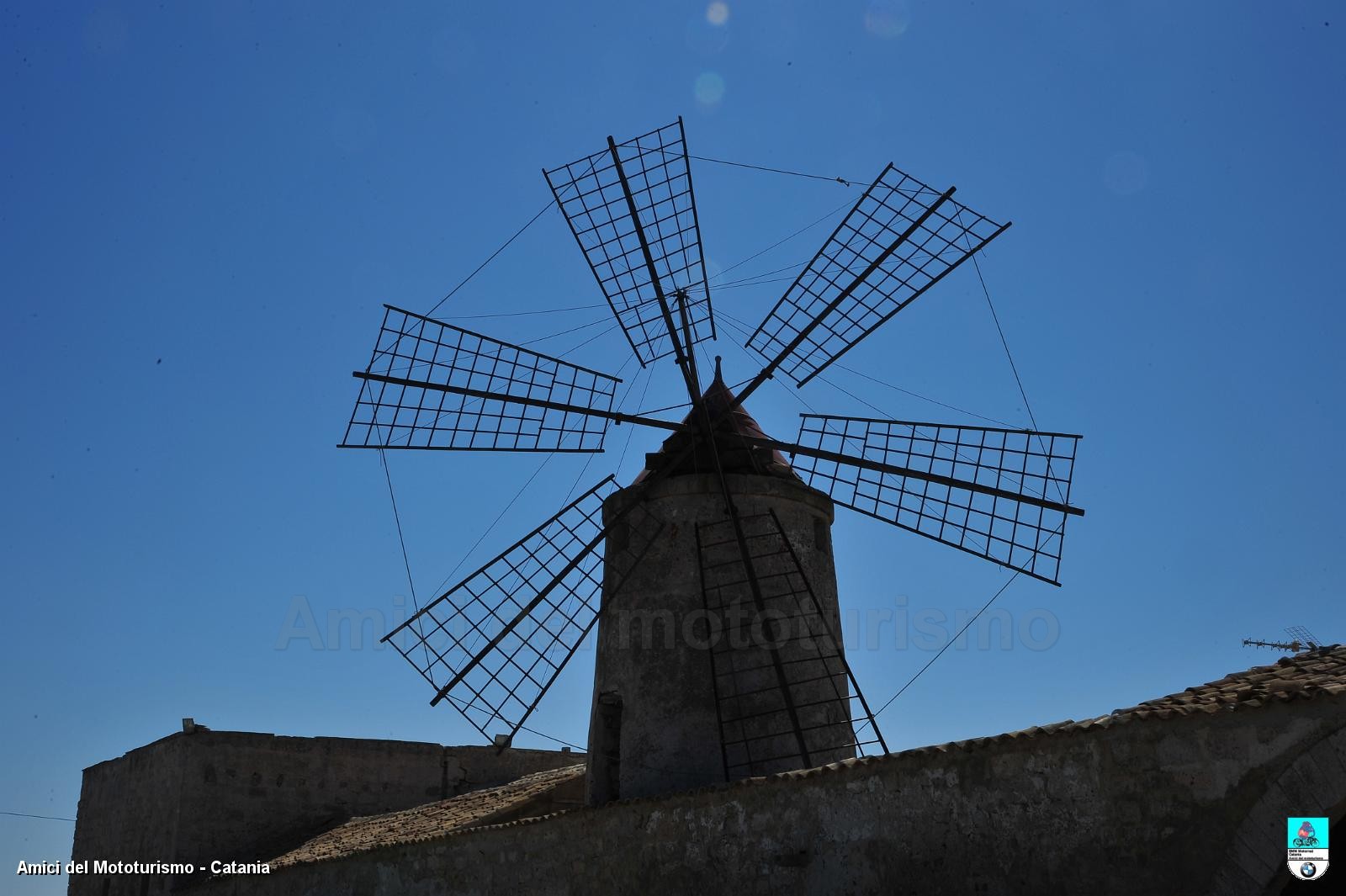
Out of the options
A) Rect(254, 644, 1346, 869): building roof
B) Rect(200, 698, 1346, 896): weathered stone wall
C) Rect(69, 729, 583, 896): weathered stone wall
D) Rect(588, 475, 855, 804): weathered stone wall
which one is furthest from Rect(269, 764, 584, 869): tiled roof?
Rect(200, 698, 1346, 896): weathered stone wall

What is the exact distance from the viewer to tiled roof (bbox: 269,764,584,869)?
39.4ft

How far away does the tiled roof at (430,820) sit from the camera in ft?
39.4

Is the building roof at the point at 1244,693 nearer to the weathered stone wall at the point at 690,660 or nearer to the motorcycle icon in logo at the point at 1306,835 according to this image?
the motorcycle icon in logo at the point at 1306,835

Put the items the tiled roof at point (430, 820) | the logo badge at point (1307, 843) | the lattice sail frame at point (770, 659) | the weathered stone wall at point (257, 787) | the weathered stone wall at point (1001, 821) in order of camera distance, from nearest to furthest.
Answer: the logo badge at point (1307, 843)
the weathered stone wall at point (1001, 821)
the lattice sail frame at point (770, 659)
the tiled roof at point (430, 820)
the weathered stone wall at point (257, 787)

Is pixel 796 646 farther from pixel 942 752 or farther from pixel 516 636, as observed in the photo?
pixel 942 752

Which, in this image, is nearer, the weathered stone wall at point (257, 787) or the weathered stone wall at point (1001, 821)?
the weathered stone wall at point (1001, 821)

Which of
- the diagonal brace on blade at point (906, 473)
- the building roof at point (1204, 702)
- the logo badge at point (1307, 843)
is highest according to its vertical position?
Answer: the diagonal brace on blade at point (906, 473)

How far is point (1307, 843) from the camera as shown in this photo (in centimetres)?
564

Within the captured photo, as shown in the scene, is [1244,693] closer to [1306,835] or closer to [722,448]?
[1306,835]

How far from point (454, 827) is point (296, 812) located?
660 cm

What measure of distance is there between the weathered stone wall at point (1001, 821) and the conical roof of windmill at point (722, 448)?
3463mm

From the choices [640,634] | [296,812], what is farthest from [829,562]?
[296,812]

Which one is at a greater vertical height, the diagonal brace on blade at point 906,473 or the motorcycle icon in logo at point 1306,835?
the diagonal brace on blade at point 906,473

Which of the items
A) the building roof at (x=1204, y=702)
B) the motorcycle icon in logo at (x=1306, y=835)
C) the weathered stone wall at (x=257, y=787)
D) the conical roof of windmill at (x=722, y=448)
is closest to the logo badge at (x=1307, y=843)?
the motorcycle icon in logo at (x=1306, y=835)
